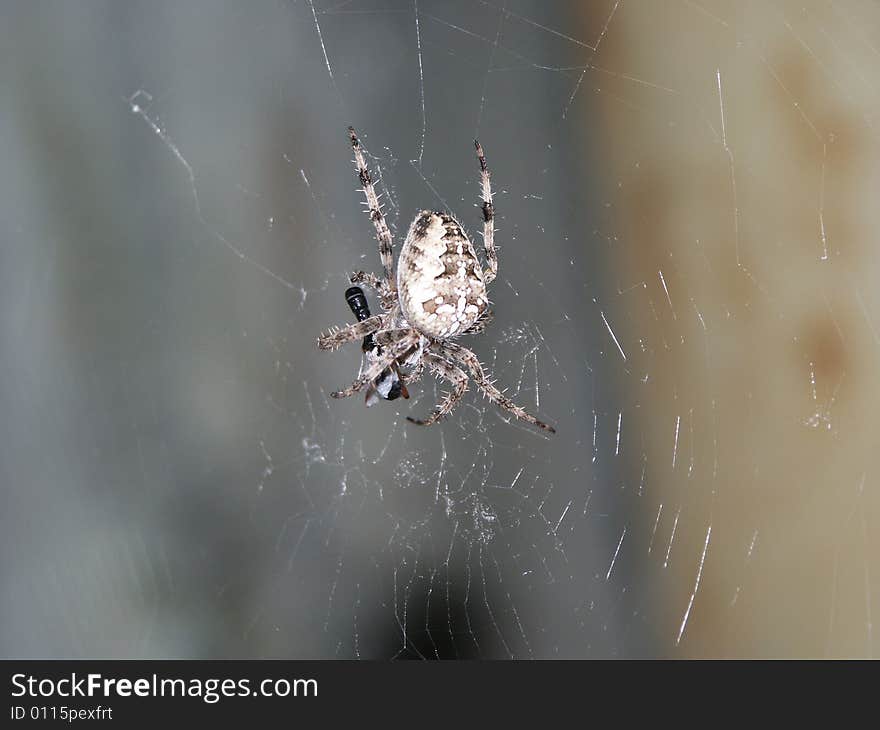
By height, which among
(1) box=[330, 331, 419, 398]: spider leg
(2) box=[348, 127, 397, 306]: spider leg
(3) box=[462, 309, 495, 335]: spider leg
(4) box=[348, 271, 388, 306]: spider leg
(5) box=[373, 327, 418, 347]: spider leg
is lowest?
(1) box=[330, 331, 419, 398]: spider leg

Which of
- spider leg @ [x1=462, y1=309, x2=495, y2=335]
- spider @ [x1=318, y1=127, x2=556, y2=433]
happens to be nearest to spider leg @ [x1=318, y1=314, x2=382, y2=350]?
spider @ [x1=318, y1=127, x2=556, y2=433]

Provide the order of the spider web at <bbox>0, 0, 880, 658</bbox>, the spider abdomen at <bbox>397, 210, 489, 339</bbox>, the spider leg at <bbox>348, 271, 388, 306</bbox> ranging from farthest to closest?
the spider web at <bbox>0, 0, 880, 658</bbox>
the spider leg at <bbox>348, 271, 388, 306</bbox>
the spider abdomen at <bbox>397, 210, 489, 339</bbox>

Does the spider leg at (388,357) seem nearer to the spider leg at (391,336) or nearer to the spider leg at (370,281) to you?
the spider leg at (391,336)

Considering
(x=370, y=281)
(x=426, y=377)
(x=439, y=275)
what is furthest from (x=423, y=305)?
(x=426, y=377)

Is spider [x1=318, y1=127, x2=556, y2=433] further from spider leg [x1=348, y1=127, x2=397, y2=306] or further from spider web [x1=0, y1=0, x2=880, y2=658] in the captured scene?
spider web [x1=0, y1=0, x2=880, y2=658]

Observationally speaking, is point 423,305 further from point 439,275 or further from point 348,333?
point 348,333

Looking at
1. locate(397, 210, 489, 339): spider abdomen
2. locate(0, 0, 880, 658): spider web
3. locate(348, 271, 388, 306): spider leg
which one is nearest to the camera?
locate(397, 210, 489, 339): spider abdomen

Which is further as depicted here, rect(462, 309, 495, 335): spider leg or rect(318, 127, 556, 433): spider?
rect(462, 309, 495, 335): spider leg
